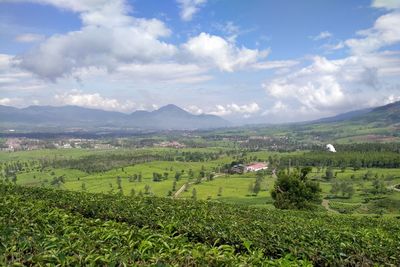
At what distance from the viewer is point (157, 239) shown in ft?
20.0

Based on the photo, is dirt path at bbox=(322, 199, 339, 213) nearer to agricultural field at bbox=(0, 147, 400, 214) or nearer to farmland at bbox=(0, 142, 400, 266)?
agricultural field at bbox=(0, 147, 400, 214)

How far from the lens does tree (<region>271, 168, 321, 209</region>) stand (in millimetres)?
37562

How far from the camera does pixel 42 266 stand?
4.42 metres

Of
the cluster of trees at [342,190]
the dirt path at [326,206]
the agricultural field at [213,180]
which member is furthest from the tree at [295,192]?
the cluster of trees at [342,190]

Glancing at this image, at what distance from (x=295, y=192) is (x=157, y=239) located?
33938 millimetres

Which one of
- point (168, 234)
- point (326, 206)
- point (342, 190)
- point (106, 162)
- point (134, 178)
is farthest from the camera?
point (106, 162)

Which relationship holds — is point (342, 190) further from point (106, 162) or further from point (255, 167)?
point (106, 162)

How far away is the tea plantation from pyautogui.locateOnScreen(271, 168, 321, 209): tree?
23.1 meters

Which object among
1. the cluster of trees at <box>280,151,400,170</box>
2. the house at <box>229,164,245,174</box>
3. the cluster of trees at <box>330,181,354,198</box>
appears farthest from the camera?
the house at <box>229,164,245,174</box>

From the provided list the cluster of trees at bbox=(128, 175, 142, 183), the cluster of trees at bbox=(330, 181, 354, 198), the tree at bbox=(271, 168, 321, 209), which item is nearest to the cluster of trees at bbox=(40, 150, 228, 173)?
the cluster of trees at bbox=(128, 175, 142, 183)

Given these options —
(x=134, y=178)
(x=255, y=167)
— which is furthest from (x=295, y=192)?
(x=255, y=167)

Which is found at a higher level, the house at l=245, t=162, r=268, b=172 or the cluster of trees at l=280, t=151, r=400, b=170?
the cluster of trees at l=280, t=151, r=400, b=170

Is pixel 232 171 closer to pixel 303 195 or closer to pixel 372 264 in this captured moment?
pixel 303 195

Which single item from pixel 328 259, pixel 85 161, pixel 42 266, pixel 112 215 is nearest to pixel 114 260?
pixel 42 266
